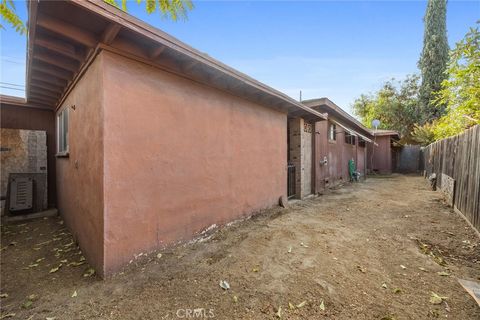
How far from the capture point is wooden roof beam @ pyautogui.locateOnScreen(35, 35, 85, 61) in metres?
2.75

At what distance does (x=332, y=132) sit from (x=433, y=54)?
1970cm

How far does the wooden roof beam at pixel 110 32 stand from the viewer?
2.47m

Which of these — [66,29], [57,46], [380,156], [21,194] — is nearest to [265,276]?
[66,29]

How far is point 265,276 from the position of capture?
2793mm

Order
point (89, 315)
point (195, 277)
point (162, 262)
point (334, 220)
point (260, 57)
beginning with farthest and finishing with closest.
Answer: point (260, 57), point (334, 220), point (162, 262), point (195, 277), point (89, 315)

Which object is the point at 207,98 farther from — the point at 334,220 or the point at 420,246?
the point at 420,246

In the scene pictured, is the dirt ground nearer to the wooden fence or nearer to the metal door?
the wooden fence

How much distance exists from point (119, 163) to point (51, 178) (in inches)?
218

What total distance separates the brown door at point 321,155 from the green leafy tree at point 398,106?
742 inches

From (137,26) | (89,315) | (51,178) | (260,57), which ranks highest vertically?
(260,57)

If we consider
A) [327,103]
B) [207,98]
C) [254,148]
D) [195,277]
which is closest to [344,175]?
[327,103]

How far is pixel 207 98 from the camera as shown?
162 inches

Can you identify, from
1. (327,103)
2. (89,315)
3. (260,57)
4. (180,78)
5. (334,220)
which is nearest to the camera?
(89,315)

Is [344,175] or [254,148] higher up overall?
[254,148]
